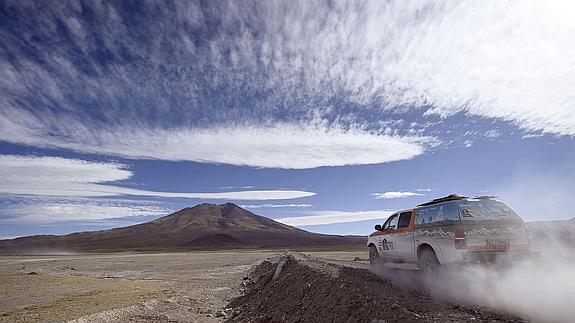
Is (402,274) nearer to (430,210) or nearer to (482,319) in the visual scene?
(430,210)

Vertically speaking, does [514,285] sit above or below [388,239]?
below

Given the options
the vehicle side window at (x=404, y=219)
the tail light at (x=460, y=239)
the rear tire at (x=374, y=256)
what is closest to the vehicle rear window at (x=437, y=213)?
the tail light at (x=460, y=239)

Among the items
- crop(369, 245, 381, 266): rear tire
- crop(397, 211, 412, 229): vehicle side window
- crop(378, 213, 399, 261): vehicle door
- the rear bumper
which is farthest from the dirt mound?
crop(369, 245, 381, 266): rear tire

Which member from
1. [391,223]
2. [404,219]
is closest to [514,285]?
[404,219]

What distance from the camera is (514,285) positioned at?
924cm

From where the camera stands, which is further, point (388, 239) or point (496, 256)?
point (388, 239)

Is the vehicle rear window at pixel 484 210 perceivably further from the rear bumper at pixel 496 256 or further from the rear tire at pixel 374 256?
the rear tire at pixel 374 256

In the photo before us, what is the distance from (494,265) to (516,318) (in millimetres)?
3695

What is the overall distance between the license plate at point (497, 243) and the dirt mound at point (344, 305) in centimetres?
225

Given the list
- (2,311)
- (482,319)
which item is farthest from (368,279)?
(2,311)

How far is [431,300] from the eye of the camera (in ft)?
27.3

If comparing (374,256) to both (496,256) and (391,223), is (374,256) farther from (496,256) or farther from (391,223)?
(496,256)

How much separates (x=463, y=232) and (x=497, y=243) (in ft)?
3.05

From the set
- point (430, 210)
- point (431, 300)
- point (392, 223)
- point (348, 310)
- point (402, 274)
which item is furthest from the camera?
point (392, 223)
